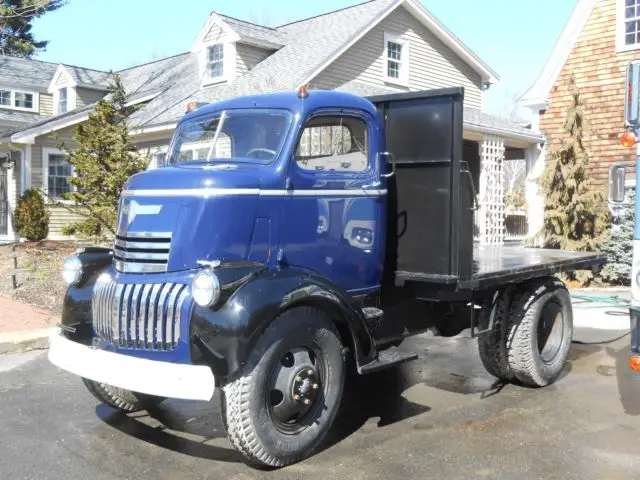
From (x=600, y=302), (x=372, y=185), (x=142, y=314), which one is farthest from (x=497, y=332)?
(x=600, y=302)

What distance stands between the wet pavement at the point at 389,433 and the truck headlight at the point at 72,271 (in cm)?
110

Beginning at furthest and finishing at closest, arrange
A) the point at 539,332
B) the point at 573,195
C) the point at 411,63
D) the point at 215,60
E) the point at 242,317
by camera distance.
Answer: the point at 411,63, the point at 215,60, the point at 573,195, the point at 539,332, the point at 242,317

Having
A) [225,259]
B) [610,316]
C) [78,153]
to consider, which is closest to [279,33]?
[78,153]

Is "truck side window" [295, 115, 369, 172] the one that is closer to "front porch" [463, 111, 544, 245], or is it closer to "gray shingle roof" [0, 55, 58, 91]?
"front porch" [463, 111, 544, 245]

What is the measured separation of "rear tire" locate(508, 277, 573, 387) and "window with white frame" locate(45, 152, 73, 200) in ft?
57.1

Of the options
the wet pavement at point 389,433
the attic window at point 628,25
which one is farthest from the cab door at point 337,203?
the attic window at point 628,25

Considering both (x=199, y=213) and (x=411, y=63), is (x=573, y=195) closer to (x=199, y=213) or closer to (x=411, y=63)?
(x=411, y=63)

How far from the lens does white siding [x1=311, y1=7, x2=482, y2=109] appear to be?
17.8m

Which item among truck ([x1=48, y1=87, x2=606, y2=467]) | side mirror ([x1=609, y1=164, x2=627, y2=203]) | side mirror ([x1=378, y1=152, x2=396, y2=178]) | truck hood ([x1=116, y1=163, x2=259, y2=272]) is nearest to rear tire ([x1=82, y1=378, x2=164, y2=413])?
truck ([x1=48, y1=87, x2=606, y2=467])

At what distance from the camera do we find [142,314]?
14.0ft

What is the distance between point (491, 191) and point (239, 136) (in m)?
14.2

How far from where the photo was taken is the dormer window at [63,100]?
83.4 feet

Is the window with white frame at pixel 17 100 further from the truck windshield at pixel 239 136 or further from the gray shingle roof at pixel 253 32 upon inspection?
the truck windshield at pixel 239 136

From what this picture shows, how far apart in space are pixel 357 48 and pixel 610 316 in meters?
11.2
